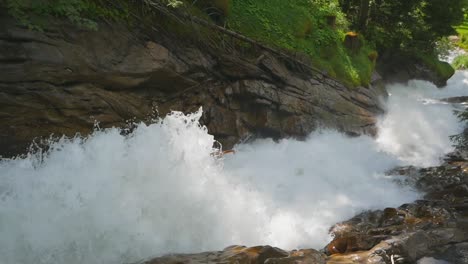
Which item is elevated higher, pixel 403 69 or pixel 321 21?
pixel 403 69

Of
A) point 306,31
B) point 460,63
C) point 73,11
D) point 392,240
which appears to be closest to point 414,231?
point 392,240

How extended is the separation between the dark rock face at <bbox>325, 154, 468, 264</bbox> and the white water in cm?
52

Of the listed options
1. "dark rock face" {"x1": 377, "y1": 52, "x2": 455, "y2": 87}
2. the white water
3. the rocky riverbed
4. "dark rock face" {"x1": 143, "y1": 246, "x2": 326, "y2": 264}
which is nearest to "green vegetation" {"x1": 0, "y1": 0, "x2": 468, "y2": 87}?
"dark rock face" {"x1": 377, "y1": 52, "x2": 455, "y2": 87}

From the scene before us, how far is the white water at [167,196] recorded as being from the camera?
548 cm

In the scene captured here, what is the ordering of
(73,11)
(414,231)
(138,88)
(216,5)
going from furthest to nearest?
(216,5)
(138,88)
(73,11)
(414,231)

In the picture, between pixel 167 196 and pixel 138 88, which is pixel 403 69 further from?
pixel 167 196

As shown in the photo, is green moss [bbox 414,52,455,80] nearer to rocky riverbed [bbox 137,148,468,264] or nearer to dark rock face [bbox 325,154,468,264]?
dark rock face [bbox 325,154,468,264]

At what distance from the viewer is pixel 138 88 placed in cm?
853

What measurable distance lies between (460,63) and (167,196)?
27.2 m

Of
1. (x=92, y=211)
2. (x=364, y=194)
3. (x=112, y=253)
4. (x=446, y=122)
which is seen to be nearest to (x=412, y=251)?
(x=364, y=194)

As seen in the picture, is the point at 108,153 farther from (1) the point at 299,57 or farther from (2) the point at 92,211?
(1) the point at 299,57

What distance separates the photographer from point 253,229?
698cm

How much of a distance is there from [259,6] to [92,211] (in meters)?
8.59

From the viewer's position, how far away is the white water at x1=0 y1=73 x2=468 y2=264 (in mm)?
5477
